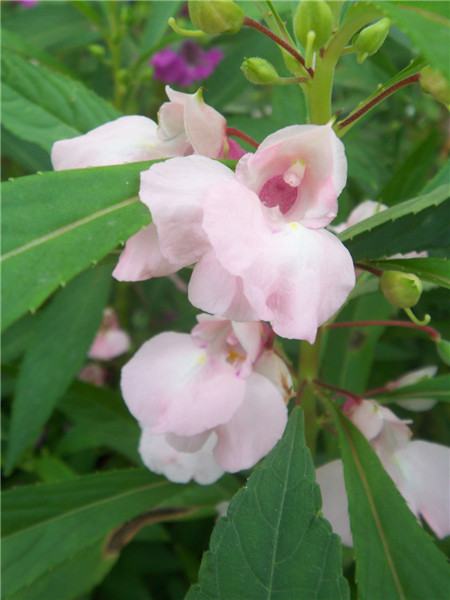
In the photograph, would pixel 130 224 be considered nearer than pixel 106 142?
Yes

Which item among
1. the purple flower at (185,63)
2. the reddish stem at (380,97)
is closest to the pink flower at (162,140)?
the reddish stem at (380,97)

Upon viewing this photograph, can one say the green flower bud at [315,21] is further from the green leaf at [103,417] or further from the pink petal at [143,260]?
the green leaf at [103,417]

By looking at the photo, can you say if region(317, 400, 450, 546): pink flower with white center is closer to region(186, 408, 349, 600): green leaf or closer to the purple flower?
region(186, 408, 349, 600): green leaf

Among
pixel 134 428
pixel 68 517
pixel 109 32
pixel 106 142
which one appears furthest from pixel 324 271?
pixel 109 32

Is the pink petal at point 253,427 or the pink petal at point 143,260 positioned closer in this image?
the pink petal at point 143,260

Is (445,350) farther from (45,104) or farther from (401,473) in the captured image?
(45,104)

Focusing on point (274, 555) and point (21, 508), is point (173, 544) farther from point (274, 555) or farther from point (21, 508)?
point (274, 555)

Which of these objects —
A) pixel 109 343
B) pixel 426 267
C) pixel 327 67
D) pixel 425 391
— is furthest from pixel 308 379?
pixel 109 343
